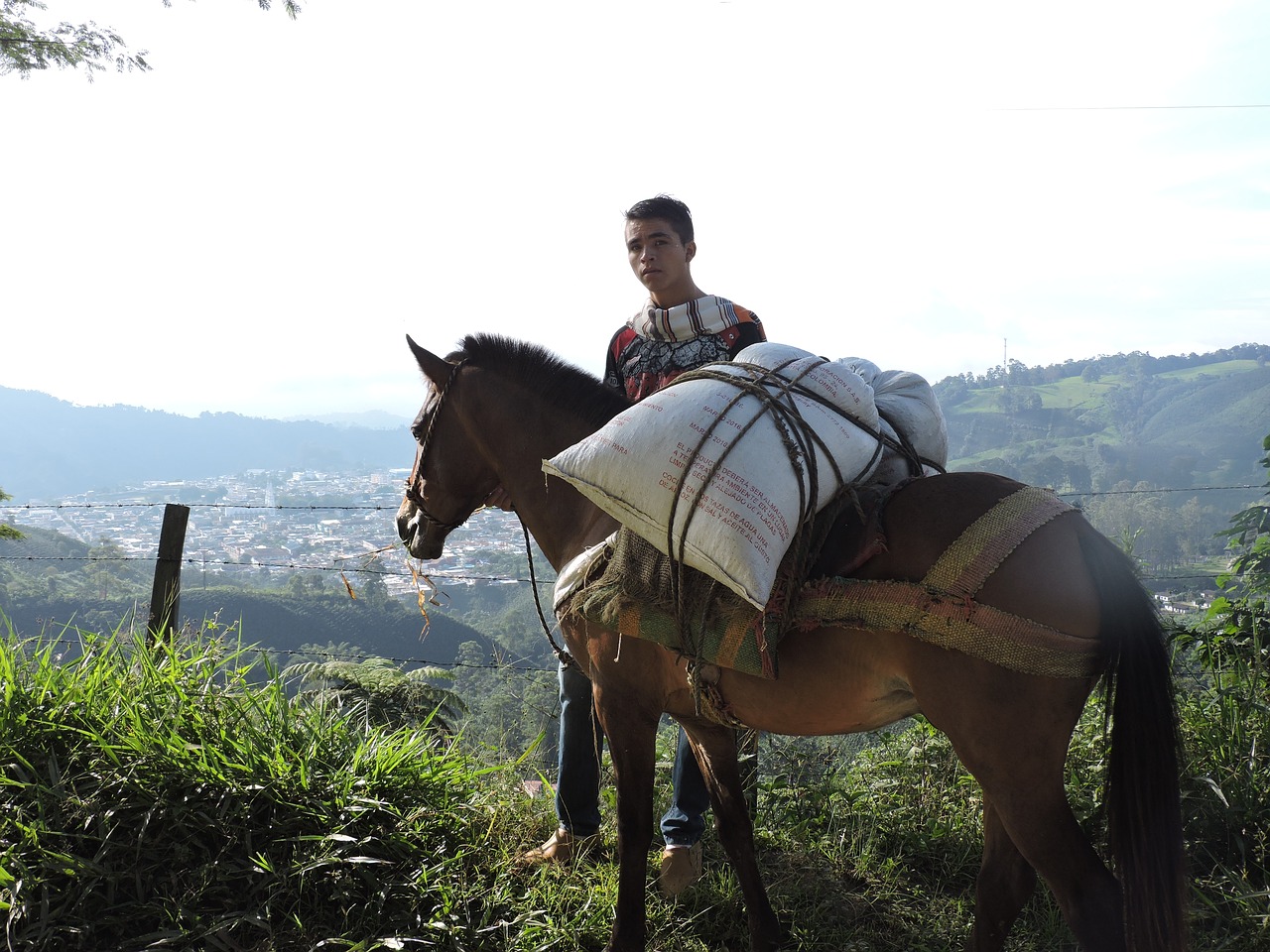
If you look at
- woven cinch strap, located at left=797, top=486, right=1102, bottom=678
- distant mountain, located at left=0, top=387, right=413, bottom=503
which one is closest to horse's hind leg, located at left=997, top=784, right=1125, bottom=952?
woven cinch strap, located at left=797, top=486, right=1102, bottom=678

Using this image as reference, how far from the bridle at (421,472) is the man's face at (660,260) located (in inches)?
31.0

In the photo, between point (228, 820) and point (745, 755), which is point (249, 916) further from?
point (745, 755)

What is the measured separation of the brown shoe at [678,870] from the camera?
2967 mm

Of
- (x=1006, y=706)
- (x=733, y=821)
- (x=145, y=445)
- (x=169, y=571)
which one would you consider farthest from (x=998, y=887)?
(x=145, y=445)

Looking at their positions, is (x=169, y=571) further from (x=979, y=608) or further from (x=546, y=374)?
(x=979, y=608)

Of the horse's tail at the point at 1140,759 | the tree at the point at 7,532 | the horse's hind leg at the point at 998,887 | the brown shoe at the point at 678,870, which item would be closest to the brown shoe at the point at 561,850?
the brown shoe at the point at 678,870

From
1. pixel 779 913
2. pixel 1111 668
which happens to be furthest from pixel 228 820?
pixel 1111 668

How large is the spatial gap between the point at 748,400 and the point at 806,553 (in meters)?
0.43

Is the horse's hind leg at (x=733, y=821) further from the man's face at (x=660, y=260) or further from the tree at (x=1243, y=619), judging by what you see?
the tree at (x=1243, y=619)

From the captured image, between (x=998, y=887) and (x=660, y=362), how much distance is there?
6.57 ft

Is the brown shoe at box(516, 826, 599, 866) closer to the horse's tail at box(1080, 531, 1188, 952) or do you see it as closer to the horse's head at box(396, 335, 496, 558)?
the horse's head at box(396, 335, 496, 558)

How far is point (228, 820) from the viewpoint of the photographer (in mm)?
2680

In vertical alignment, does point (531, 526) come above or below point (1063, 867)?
above

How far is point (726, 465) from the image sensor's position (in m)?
1.93
